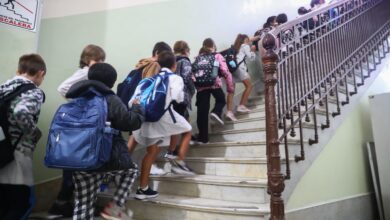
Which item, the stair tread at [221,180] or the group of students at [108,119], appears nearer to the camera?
the group of students at [108,119]

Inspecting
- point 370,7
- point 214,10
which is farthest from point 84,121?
point 370,7

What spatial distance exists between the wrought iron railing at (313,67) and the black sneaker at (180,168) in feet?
3.27

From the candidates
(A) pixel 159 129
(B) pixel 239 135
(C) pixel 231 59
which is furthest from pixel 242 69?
(A) pixel 159 129

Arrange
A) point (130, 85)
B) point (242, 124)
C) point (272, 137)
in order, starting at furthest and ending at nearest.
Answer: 1. point (242, 124)
2. point (130, 85)
3. point (272, 137)

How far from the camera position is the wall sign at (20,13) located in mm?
2533

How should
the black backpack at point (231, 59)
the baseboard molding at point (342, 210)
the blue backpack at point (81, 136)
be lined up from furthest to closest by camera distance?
the black backpack at point (231, 59) < the baseboard molding at point (342, 210) < the blue backpack at point (81, 136)

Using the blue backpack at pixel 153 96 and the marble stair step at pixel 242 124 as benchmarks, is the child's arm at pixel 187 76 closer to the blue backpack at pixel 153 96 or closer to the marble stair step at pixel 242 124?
the blue backpack at pixel 153 96

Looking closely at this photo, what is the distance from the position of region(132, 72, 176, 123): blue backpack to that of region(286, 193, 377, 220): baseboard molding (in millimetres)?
1355

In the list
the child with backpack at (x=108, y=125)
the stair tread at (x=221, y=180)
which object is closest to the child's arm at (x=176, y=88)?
the child with backpack at (x=108, y=125)

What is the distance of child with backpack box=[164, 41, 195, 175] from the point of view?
290 centimetres

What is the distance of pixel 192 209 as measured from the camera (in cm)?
222

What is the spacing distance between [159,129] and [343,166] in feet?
6.88

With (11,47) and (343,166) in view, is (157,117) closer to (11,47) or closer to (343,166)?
(11,47)

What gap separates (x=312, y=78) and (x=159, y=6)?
2551 mm
